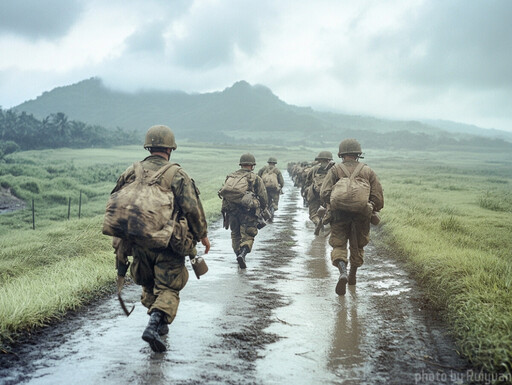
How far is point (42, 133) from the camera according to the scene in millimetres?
73250

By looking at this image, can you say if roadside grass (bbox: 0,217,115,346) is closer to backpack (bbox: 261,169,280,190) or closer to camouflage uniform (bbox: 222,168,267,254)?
camouflage uniform (bbox: 222,168,267,254)

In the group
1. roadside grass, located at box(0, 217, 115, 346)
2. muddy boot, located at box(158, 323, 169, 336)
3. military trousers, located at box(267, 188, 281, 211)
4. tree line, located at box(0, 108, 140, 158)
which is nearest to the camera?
muddy boot, located at box(158, 323, 169, 336)

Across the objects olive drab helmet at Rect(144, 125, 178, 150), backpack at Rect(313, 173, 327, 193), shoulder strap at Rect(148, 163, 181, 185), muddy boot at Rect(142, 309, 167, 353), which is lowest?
muddy boot at Rect(142, 309, 167, 353)

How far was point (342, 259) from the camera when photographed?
6.89 metres

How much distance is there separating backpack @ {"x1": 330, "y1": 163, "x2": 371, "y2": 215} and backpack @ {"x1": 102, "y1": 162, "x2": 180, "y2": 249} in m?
2.80

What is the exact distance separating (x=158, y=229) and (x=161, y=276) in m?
0.55

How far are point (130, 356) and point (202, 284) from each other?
289 centimetres

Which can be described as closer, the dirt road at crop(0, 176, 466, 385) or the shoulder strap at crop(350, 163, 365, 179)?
the dirt road at crop(0, 176, 466, 385)

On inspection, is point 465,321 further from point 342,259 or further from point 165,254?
point 165,254

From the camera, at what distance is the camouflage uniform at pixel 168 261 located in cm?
464

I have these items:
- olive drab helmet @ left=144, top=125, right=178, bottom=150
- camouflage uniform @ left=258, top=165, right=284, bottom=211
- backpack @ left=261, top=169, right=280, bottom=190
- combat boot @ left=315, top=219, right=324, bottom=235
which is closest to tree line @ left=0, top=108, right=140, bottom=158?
camouflage uniform @ left=258, top=165, right=284, bottom=211

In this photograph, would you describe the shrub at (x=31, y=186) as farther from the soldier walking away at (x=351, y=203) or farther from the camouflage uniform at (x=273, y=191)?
the soldier walking away at (x=351, y=203)

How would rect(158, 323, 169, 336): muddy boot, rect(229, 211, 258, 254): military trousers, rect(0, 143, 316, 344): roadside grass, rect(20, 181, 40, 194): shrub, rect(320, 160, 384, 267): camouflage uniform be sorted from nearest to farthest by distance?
rect(158, 323, 169, 336): muddy boot
rect(0, 143, 316, 344): roadside grass
rect(320, 160, 384, 267): camouflage uniform
rect(229, 211, 258, 254): military trousers
rect(20, 181, 40, 194): shrub

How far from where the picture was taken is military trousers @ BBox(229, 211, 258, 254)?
29.3ft
